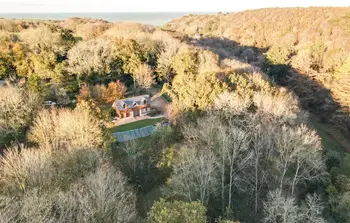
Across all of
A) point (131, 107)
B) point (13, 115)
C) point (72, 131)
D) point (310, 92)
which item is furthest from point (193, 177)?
point (310, 92)

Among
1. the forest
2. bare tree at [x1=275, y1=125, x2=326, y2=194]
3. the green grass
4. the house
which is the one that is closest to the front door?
the house

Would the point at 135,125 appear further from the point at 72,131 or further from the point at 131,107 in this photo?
the point at 72,131

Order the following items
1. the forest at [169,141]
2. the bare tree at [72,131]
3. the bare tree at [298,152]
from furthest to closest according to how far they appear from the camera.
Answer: the bare tree at [72,131]
the bare tree at [298,152]
the forest at [169,141]

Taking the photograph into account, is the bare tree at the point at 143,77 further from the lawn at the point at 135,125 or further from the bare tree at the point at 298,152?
the bare tree at the point at 298,152

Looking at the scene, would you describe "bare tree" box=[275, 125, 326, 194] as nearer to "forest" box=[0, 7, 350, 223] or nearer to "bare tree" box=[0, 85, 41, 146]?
"forest" box=[0, 7, 350, 223]

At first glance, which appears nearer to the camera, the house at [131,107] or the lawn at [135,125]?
the lawn at [135,125]

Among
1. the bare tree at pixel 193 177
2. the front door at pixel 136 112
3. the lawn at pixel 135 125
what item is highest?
the bare tree at pixel 193 177

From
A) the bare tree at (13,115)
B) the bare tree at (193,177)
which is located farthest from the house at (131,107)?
the bare tree at (193,177)

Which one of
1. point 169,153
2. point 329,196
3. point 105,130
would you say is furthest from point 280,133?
point 105,130
